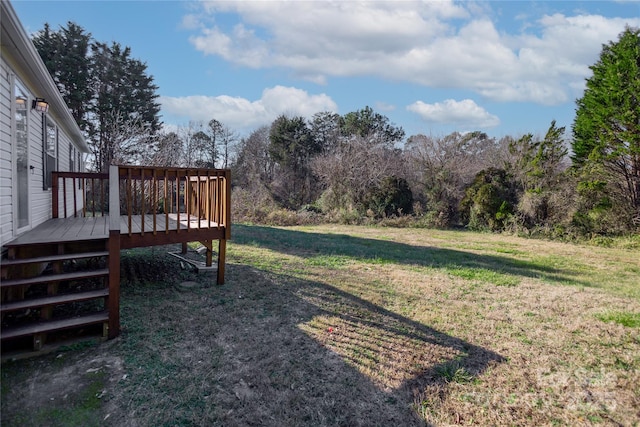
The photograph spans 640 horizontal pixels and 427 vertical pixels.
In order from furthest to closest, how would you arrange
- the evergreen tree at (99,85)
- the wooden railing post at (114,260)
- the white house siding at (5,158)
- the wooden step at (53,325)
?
the evergreen tree at (99,85) < the white house siding at (5,158) < the wooden railing post at (114,260) < the wooden step at (53,325)

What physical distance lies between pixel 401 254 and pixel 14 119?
722 centimetres

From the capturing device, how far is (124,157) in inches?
635

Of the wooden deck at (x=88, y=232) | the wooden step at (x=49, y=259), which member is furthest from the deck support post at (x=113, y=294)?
the wooden deck at (x=88, y=232)

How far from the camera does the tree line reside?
35.9 feet

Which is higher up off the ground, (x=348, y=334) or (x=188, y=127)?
(x=188, y=127)

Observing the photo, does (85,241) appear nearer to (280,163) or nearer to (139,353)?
(139,353)

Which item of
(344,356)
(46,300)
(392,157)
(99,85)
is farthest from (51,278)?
(99,85)

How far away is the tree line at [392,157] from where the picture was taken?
1093 centimetres

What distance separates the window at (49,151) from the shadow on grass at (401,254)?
13.2 feet

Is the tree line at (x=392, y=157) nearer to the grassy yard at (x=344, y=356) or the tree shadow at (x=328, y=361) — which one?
the grassy yard at (x=344, y=356)

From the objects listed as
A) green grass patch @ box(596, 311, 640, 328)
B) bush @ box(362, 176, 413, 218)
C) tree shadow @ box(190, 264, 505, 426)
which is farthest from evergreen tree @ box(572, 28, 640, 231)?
tree shadow @ box(190, 264, 505, 426)

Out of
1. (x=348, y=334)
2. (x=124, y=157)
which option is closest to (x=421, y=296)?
(x=348, y=334)

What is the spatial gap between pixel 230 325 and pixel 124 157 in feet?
51.4

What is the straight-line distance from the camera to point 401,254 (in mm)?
8000
